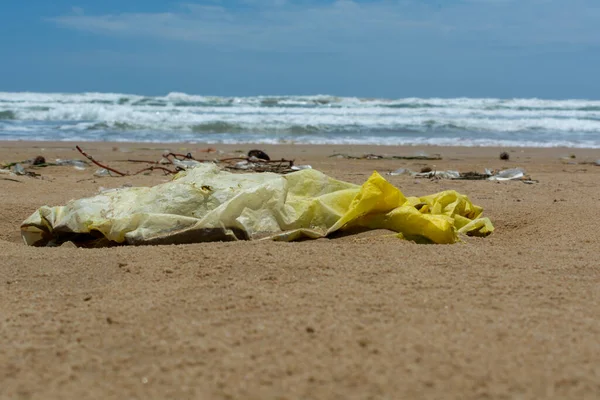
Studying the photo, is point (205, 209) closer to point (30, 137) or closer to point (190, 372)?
point (190, 372)

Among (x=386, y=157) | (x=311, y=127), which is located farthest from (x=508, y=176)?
(x=311, y=127)

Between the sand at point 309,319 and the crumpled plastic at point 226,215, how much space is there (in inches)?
5.6

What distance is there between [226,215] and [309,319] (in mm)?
1300

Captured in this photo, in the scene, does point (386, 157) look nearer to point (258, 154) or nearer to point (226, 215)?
point (258, 154)

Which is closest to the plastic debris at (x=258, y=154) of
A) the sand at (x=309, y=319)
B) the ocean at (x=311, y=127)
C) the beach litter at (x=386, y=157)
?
the beach litter at (x=386, y=157)

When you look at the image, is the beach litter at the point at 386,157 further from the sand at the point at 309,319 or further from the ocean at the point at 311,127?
the sand at the point at 309,319

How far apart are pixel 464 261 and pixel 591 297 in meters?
0.61

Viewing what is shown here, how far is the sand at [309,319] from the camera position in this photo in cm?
166

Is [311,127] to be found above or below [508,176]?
above

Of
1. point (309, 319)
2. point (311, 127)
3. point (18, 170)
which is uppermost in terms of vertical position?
point (311, 127)

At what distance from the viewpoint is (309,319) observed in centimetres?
211

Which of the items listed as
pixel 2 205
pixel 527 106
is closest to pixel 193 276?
pixel 2 205

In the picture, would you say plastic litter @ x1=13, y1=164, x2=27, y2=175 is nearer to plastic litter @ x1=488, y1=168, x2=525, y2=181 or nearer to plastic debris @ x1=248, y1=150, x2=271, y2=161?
plastic debris @ x1=248, y1=150, x2=271, y2=161

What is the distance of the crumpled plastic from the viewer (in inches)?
130
